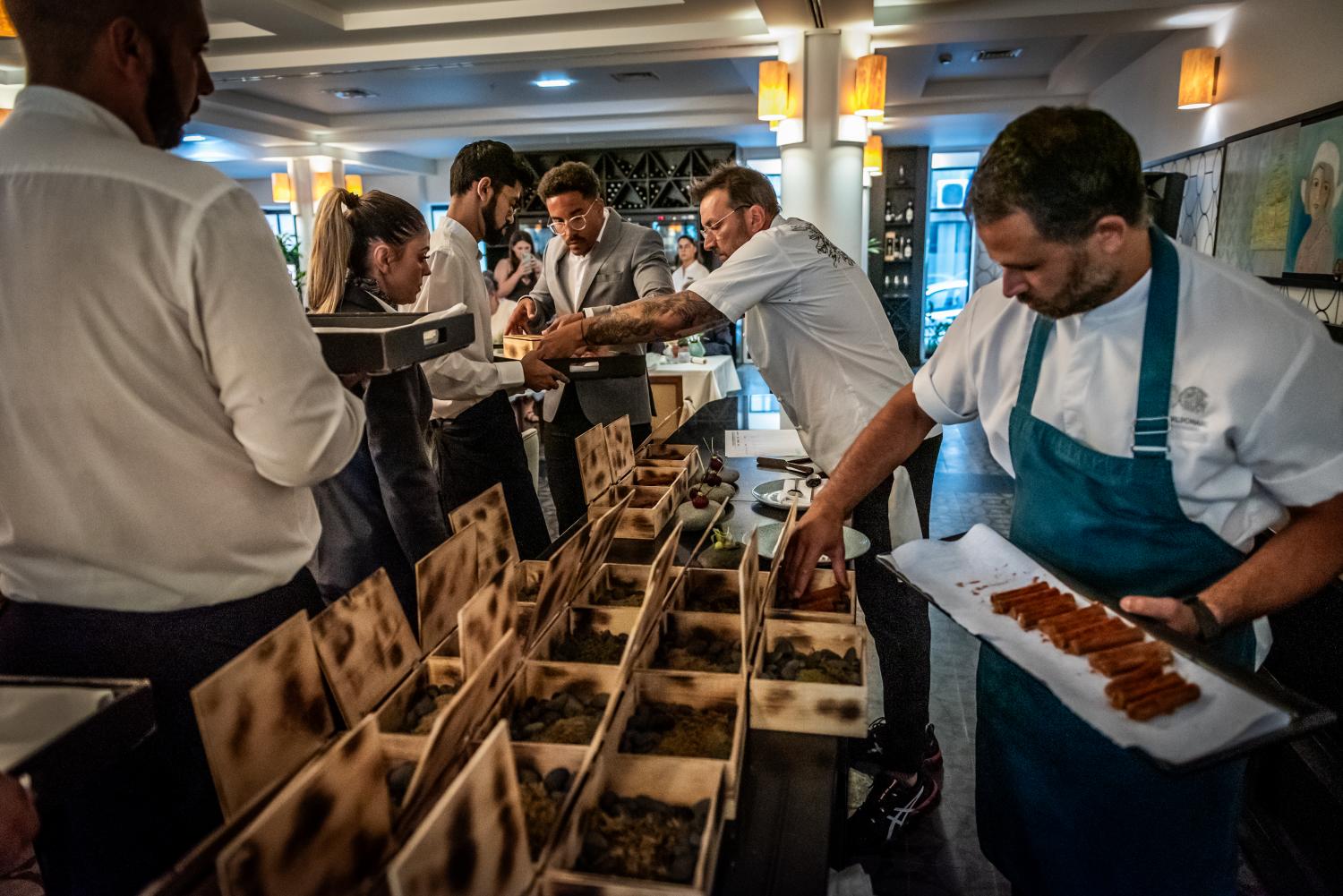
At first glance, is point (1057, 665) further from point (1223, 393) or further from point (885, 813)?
point (885, 813)

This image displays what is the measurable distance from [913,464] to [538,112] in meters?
7.59

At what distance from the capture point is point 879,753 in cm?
219

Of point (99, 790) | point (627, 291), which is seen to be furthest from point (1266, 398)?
point (627, 291)

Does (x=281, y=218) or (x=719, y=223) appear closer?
(x=719, y=223)

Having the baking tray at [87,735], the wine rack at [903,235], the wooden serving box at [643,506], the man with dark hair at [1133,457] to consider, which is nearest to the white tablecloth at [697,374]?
the wooden serving box at [643,506]

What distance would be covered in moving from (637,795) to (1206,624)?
795 mm

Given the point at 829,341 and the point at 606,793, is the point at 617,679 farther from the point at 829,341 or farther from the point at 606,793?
the point at 829,341

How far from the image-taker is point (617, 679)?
112 centimetres

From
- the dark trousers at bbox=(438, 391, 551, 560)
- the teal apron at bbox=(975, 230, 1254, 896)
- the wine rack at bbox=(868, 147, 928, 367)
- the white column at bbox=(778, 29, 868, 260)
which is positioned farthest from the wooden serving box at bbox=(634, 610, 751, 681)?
the wine rack at bbox=(868, 147, 928, 367)

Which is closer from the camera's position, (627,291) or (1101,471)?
(1101,471)

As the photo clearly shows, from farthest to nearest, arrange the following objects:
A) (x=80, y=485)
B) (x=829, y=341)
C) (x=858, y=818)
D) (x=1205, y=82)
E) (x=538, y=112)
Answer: (x=538, y=112), (x=1205, y=82), (x=829, y=341), (x=858, y=818), (x=80, y=485)

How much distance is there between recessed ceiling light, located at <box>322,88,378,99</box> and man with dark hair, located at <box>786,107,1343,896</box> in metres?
7.41

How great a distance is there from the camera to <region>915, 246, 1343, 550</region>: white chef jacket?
1170 millimetres

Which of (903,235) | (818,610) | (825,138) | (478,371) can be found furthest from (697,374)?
(903,235)
